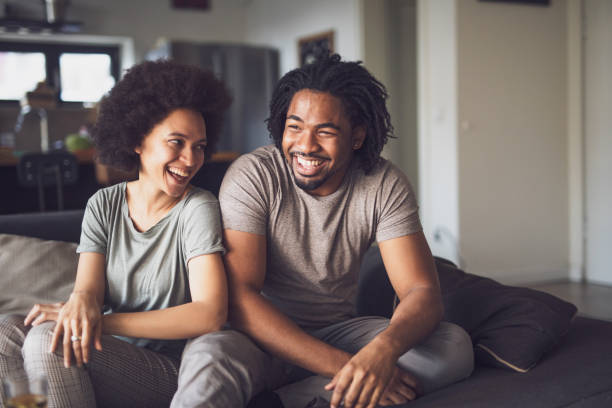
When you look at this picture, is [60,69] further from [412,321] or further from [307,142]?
[412,321]

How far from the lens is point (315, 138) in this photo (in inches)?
63.9

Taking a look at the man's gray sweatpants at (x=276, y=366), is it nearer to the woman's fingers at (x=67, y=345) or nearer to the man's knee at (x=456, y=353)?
the man's knee at (x=456, y=353)

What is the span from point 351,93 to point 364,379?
2.40ft

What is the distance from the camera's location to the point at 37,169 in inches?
172

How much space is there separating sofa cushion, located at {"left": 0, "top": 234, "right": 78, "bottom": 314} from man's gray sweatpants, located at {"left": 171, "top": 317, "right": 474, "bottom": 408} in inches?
28.1

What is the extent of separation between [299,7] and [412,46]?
4.09 ft

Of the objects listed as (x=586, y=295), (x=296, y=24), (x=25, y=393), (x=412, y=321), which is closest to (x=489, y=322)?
(x=412, y=321)

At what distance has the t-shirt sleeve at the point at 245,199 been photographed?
5.16 ft

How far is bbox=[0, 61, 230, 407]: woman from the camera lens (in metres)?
1.43

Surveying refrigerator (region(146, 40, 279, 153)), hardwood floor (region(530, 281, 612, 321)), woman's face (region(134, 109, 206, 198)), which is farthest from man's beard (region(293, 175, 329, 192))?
refrigerator (region(146, 40, 279, 153))

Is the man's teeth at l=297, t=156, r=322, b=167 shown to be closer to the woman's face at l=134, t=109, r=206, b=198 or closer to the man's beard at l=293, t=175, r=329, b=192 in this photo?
the man's beard at l=293, t=175, r=329, b=192

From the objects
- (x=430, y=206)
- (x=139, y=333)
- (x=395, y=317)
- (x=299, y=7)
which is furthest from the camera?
(x=299, y=7)

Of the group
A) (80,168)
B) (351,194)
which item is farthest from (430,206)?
(351,194)

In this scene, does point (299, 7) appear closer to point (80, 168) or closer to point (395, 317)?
point (80, 168)
